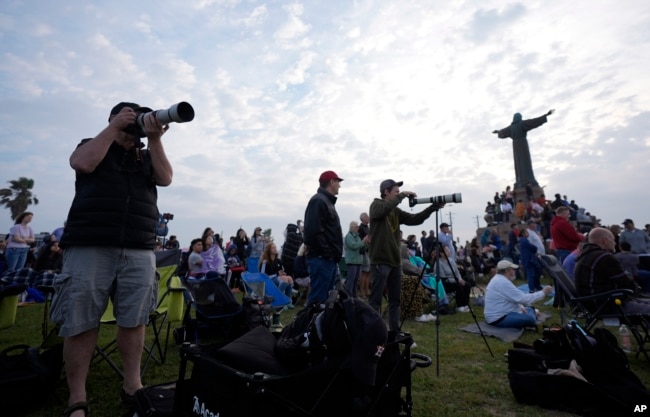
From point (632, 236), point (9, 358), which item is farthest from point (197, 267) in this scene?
point (632, 236)

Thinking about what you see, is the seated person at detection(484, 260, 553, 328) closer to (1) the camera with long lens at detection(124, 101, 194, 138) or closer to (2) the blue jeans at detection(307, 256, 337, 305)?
(2) the blue jeans at detection(307, 256, 337, 305)

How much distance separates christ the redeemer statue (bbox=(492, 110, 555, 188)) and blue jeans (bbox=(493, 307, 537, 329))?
23.6 meters

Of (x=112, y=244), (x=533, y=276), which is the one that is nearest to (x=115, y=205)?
(x=112, y=244)

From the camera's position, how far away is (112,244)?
2207 mm

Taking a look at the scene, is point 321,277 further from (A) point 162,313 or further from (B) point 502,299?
(B) point 502,299

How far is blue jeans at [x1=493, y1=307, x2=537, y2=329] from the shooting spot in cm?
534

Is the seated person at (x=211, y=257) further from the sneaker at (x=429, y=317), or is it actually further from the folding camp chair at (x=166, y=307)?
the sneaker at (x=429, y=317)

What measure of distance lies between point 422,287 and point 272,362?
581 centimetres

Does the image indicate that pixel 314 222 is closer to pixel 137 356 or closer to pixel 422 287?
pixel 137 356

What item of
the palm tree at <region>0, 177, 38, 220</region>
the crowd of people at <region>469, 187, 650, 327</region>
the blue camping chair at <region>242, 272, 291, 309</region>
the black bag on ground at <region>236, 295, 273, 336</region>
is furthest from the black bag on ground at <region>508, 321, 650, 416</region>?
the palm tree at <region>0, 177, 38, 220</region>

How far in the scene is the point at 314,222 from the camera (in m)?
4.20

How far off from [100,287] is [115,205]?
0.52 metres

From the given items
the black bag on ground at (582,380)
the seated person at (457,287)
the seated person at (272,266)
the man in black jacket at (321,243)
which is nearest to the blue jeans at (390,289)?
the man in black jacket at (321,243)

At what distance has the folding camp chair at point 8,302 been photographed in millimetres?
3069
